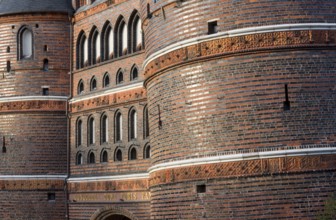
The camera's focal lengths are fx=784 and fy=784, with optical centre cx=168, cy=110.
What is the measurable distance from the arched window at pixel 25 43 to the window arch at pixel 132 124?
662cm

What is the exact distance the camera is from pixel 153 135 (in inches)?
961

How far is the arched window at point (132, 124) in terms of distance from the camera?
30.2 metres

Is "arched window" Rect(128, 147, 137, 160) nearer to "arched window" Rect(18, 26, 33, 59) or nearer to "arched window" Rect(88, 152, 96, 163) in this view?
"arched window" Rect(88, 152, 96, 163)

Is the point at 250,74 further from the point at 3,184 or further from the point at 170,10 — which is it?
the point at 3,184

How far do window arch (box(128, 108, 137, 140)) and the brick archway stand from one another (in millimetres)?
2853

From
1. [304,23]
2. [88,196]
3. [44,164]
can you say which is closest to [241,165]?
[304,23]

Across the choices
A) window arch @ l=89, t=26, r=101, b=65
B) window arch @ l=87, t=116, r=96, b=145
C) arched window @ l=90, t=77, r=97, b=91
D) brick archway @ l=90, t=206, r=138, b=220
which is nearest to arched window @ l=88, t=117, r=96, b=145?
window arch @ l=87, t=116, r=96, b=145

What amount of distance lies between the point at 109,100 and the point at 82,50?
142 inches

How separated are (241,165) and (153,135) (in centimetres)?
425

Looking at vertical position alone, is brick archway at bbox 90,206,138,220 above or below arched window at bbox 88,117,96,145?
below

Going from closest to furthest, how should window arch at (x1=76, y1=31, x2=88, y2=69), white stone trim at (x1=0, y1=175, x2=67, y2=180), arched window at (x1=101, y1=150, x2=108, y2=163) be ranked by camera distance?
arched window at (x1=101, y1=150, x2=108, y2=163) < white stone trim at (x1=0, y1=175, x2=67, y2=180) < window arch at (x1=76, y1=31, x2=88, y2=69)

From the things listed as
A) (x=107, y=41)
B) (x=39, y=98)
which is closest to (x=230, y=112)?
(x=107, y=41)

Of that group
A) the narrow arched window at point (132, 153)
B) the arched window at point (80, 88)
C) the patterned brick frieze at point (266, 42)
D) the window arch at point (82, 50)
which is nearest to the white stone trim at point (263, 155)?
the patterned brick frieze at point (266, 42)

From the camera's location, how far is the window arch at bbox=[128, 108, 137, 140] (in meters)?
30.2
